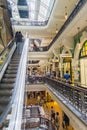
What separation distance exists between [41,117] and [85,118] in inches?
295

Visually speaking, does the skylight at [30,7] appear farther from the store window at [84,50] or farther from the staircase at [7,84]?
the staircase at [7,84]

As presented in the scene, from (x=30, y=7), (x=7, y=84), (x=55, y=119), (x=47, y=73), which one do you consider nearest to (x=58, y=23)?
(x=47, y=73)

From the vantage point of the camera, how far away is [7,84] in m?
6.28

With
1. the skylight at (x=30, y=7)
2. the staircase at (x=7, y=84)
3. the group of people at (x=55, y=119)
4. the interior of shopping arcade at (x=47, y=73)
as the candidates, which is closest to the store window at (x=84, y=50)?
the interior of shopping arcade at (x=47, y=73)

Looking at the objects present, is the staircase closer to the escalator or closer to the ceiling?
the escalator

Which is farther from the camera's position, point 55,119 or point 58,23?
point 58,23

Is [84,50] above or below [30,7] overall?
below

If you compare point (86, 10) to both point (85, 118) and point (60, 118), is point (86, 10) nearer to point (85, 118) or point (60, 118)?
point (85, 118)

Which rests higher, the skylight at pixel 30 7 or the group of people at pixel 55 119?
the skylight at pixel 30 7

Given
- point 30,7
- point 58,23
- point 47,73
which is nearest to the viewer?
point 47,73

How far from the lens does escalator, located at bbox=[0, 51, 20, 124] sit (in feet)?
17.1

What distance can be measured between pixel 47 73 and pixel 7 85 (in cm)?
1335

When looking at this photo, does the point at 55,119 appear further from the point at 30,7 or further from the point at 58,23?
the point at 30,7

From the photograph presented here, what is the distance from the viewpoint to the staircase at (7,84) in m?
5.23
